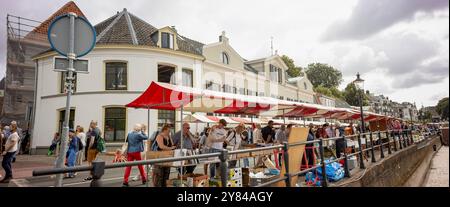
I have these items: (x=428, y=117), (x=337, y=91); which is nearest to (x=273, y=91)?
(x=337, y=91)

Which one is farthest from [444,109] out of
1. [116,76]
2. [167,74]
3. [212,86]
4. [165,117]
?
[116,76]

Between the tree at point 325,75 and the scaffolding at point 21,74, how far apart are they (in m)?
57.4

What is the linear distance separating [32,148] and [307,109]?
18328mm

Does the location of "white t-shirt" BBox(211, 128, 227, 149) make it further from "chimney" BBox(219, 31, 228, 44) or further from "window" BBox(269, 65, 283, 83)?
"window" BBox(269, 65, 283, 83)

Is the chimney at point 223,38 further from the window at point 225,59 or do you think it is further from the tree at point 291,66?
the tree at point 291,66

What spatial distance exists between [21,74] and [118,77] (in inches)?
577

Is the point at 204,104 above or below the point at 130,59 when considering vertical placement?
below

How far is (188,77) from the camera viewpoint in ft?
69.3

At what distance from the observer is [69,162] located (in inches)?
343

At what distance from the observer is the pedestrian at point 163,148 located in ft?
19.8

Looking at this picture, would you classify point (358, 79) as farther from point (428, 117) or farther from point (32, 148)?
point (428, 117)

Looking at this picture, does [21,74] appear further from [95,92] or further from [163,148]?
[163,148]
